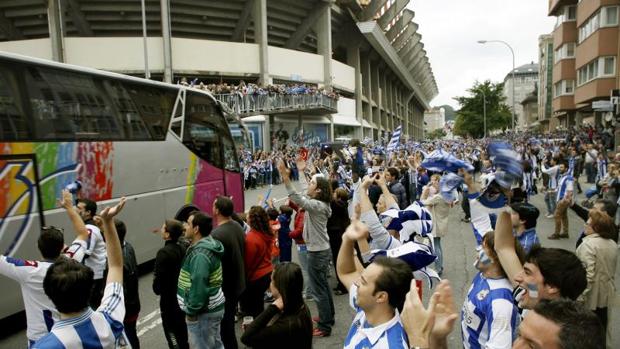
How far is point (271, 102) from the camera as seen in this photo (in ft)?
96.8

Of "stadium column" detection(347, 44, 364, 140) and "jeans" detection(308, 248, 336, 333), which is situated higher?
"stadium column" detection(347, 44, 364, 140)

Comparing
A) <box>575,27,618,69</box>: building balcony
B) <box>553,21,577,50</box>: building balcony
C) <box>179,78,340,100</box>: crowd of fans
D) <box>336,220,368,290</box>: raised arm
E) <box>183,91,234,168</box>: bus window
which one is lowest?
<box>336,220,368,290</box>: raised arm

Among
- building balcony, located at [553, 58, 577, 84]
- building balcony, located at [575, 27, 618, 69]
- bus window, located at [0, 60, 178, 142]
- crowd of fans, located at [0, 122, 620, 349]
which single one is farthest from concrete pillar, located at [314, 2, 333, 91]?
crowd of fans, located at [0, 122, 620, 349]

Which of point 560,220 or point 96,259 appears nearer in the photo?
point 96,259

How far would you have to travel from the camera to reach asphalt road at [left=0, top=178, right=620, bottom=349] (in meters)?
5.47

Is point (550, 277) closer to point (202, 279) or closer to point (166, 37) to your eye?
point (202, 279)

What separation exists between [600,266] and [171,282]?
398cm

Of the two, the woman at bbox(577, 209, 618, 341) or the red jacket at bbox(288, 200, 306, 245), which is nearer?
the woman at bbox(577, 209, 618, 341)

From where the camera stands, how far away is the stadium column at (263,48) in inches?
1300

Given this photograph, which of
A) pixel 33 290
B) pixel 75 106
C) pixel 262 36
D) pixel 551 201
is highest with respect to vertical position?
pixel 262 36

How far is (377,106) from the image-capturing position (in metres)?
60.2

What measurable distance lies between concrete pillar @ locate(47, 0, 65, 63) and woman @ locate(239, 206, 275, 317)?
2869 cm

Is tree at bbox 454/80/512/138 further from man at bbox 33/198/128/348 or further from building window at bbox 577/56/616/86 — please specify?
man at bbox 33/198/128/348

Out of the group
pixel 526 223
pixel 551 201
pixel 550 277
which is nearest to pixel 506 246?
pixel 550 277
